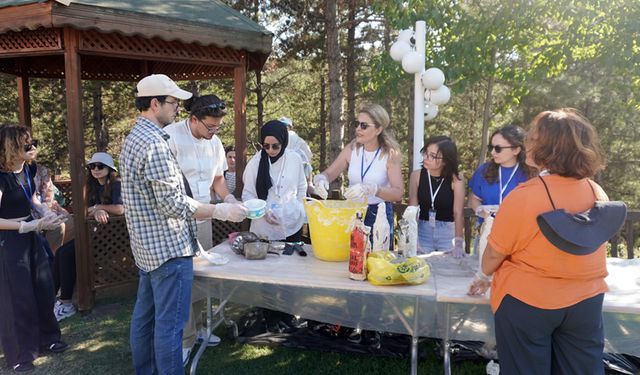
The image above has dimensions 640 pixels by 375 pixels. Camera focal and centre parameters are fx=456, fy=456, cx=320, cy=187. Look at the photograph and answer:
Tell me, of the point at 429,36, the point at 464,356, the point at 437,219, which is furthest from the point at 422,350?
the point at 429,36

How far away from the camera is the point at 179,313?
2404mm

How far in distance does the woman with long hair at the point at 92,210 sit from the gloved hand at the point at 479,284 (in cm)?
349

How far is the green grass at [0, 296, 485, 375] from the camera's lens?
3180 mm

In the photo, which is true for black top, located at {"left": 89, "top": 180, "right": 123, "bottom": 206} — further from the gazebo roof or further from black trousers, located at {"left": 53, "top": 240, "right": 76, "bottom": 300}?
the gazebo roof

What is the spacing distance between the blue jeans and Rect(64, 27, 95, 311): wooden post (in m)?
2.08

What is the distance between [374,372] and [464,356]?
65 cm

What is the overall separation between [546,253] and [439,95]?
2.90m

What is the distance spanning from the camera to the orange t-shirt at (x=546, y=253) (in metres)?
1.69

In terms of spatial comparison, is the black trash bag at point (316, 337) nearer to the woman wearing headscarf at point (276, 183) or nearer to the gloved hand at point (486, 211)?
the woman wearing headscarf at point (276, 183)

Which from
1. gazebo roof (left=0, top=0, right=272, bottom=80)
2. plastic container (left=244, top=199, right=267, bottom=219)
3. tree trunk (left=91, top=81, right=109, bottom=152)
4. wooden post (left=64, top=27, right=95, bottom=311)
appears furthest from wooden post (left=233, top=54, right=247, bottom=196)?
tree trunk (left=91, top=81, right=109, bottom=152)

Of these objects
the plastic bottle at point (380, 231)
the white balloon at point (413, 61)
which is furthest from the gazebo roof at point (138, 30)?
the plastic bottle at point (380, 231)

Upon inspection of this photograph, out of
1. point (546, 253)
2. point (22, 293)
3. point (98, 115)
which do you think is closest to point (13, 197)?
point (22, 293)

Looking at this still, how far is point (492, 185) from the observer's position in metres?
3.08

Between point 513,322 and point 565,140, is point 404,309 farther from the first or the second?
point 565,140
